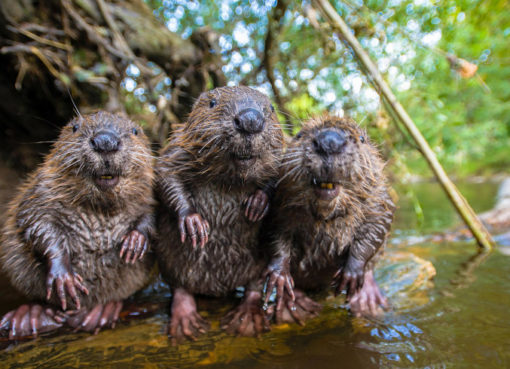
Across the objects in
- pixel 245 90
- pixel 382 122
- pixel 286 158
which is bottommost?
pixel 286 158

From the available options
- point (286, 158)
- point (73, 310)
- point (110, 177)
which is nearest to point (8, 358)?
point (73, 310)

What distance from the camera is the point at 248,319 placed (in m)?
2.46

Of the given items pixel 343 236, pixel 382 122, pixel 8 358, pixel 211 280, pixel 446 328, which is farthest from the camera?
pixel 382 122

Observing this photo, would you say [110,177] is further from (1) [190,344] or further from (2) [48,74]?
(2) [48,74]

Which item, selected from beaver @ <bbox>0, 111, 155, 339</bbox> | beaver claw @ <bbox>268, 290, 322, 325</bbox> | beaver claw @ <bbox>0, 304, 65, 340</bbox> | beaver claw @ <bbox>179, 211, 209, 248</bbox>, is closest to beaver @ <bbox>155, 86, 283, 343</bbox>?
beaver claw @ <bbox>179, 211, 209, 248</bbox>

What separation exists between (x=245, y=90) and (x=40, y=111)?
12.0 feet

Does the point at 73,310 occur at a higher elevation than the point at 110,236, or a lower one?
lower

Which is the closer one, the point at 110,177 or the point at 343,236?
the point at 110,177

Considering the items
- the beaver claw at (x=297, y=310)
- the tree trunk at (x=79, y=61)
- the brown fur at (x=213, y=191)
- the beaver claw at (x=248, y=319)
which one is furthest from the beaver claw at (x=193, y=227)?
the tree trunk at (x=79, y=61)

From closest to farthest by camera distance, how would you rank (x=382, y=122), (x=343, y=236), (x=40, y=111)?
(x=343, y=236), (x=382, y=122), (x=40, y=111)

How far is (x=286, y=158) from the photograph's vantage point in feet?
7.63

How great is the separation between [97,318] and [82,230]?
62 centimetres

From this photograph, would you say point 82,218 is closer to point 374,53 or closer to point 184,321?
point 184,321

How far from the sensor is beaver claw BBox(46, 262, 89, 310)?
7.26ft
